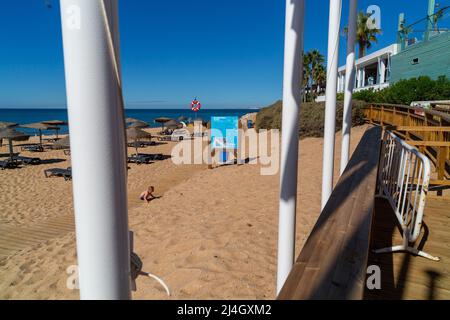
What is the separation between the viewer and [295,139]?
2.24 m

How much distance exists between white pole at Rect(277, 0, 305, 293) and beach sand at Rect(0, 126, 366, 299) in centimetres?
171

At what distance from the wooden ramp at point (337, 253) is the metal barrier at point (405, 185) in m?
0.92

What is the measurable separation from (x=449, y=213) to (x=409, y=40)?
2283 centimetres

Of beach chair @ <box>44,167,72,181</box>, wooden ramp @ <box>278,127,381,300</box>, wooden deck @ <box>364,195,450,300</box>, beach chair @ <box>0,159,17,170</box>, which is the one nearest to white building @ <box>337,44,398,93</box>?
beach chair @ <box>44,167,72,181</box>

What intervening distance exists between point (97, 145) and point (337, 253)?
936mm

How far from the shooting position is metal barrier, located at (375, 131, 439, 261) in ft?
8.93

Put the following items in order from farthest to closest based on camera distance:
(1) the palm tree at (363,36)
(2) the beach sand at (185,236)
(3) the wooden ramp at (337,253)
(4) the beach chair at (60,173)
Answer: (1) the palm tree at (363,36) < (4) the beach chair at (60,173) < (2) the beach sand at (185,236) < (3) the wooden ramp at (337,253)

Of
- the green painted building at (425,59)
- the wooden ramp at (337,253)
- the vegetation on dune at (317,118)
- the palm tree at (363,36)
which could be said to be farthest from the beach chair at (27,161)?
the palm tree at (363,36)

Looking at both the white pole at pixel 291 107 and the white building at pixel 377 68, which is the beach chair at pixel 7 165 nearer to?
the white pole at pixel 291 107

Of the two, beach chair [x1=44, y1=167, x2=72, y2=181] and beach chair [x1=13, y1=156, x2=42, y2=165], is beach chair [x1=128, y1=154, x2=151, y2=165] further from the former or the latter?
beach chair [x1=13, y1=156, x2=42, y2=165]

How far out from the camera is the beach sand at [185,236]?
13.4ft

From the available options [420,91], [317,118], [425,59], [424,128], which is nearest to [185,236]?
[424,128]

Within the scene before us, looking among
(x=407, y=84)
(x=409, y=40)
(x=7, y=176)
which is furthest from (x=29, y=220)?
(x=409, y=40)
